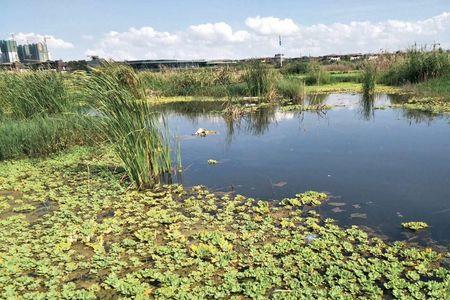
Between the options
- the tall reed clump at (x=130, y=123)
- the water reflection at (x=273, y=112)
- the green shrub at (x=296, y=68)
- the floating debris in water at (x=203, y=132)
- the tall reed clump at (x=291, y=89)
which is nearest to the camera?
the tall reed clump at (x=130, y=123)

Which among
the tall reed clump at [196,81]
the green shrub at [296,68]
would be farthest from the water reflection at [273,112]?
the green shrub at [296,68]

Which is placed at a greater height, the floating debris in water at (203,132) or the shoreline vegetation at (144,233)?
the floating debris in water at (203,132)

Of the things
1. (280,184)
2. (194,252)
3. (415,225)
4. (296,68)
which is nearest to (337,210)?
(415,225)

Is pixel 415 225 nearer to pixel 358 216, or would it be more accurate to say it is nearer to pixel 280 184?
pixel 358 216

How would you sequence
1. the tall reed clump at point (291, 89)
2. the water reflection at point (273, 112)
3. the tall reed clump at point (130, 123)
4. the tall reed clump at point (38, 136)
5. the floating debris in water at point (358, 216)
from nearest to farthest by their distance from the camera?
the floating debris in water at point (358, 216)
the tall reed clump at point (130, 123)
the tall reed clump at point (38, 136)
the water reflection at point (273, 112)
the tall reed clump at point (291, 89)

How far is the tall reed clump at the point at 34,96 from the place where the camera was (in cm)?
836

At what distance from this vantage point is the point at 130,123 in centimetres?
521

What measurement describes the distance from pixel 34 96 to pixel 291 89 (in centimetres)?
863

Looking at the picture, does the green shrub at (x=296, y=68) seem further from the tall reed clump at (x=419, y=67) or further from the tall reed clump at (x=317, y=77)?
the tall reed clump at (x=419, y=67)

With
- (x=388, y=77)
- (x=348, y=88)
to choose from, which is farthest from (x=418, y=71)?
(x=348, y=88)

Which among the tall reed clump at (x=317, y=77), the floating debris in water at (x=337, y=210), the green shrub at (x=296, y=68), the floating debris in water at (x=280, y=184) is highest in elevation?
the green shrub at (x=296, y=68)

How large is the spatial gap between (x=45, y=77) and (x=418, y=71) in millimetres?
13742

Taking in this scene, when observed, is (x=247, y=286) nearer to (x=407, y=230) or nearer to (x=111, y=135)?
(x=407, y=230)

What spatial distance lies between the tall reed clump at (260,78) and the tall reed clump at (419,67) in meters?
5.89
